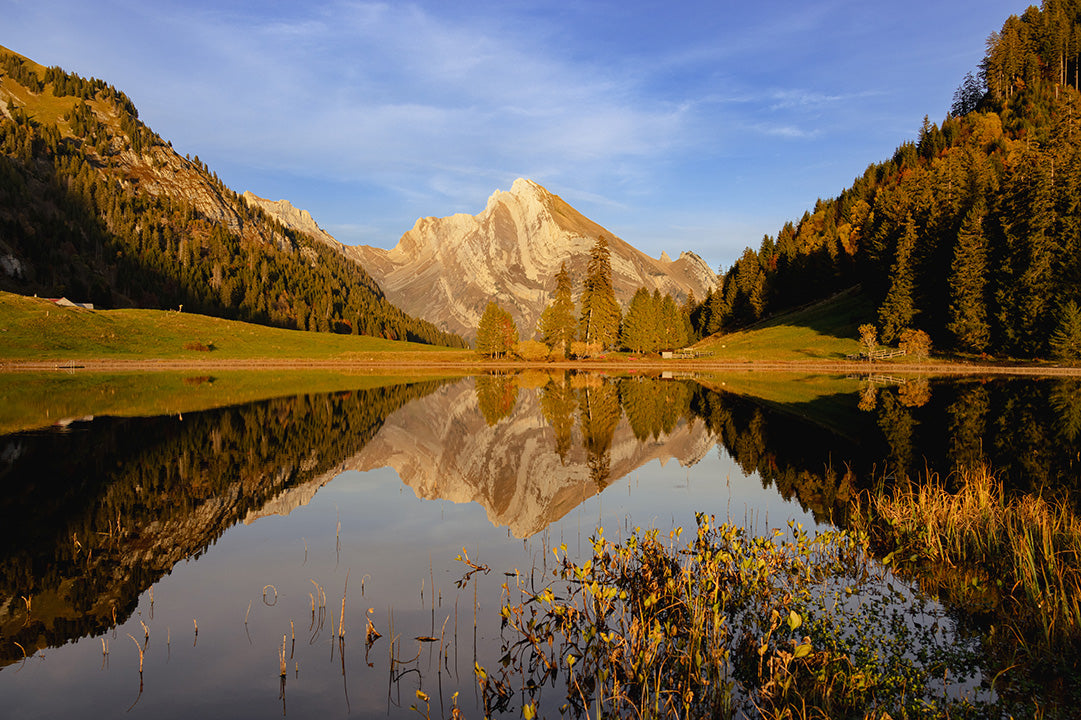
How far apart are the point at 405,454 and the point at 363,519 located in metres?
8.52

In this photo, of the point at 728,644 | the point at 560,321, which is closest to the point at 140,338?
the point at 560,321

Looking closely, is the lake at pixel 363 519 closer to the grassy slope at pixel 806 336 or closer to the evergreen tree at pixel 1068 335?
the evergreen tree at pixel 1068 335

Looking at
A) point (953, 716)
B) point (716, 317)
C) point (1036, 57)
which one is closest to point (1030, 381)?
point (953, 716)

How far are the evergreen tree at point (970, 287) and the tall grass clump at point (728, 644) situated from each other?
7951 cm

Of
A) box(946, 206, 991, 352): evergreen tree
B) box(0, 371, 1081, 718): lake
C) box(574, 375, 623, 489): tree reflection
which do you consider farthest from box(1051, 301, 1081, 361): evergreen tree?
box(574, 375, 623, 489): tree reflection

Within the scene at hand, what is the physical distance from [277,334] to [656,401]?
96521 millimetres

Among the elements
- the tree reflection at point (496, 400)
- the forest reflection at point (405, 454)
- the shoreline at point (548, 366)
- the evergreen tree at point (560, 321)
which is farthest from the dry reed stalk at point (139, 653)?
the evergreen tree at point (560, 321)

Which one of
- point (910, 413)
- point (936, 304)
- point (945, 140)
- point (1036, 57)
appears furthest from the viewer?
point (1036, 57)

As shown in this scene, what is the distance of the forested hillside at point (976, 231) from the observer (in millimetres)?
67438

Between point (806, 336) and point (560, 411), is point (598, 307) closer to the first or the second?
point (806, 336)

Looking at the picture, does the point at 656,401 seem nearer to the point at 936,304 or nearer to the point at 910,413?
the point at 910,413

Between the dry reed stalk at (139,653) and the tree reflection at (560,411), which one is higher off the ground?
the tree reflection at (560,411)

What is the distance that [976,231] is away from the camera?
76125mm

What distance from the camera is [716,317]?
486ft
